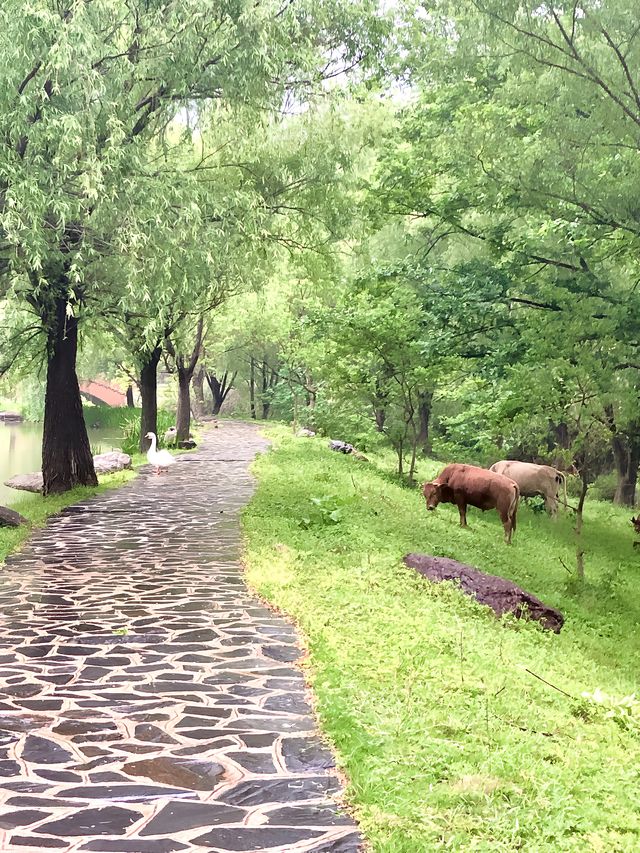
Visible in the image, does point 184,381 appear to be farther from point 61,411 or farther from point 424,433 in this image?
point 61,411

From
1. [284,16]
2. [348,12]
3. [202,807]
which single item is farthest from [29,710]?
[348,12]

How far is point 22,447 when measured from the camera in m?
39.6

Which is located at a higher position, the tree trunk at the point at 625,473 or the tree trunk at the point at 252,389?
the tree trunk at the point at 252,389

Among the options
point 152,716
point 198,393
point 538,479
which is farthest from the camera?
point 198,393

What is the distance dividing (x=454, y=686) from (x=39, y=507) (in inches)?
452

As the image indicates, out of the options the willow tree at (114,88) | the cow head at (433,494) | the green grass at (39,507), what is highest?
the willow tree at (114,88)

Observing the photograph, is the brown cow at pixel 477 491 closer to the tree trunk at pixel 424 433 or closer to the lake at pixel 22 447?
the lake at pixel 22 447

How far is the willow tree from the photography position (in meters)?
10.9

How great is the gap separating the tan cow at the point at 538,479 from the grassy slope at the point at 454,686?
180 inches

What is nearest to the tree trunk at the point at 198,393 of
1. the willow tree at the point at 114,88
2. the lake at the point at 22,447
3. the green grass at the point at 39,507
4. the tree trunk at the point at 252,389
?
the tree trunk at the point at 252,389

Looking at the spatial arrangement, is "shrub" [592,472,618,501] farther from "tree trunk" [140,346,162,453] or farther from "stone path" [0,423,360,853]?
"stone path" [0,423,360,853]

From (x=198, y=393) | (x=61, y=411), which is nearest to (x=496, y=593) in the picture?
(x=61, y=411)

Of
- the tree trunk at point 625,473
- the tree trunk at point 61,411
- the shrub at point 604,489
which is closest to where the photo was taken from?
the tree trunk at point 61,411

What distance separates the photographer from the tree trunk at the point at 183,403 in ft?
103
